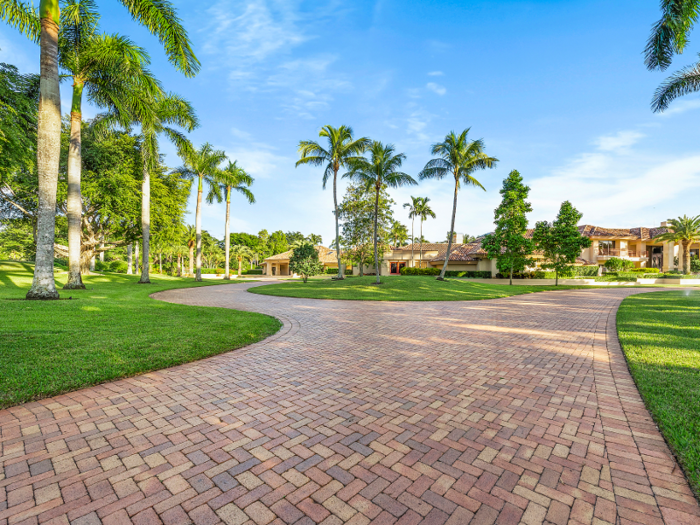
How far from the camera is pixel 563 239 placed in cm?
2503

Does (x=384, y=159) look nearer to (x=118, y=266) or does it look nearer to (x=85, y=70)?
(x=85, y=70)

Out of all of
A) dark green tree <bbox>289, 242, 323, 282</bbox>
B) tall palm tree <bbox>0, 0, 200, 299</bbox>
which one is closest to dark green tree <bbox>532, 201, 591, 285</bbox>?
dark green tree <bbox>289, 242, 323, 282</bbox>

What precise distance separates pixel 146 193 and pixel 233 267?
3733 centimetres

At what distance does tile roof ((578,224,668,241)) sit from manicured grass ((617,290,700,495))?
41994mm

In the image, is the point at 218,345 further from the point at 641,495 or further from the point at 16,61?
the point at 16,61

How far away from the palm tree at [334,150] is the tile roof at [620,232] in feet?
122

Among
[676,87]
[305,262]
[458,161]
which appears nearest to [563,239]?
[458,161]

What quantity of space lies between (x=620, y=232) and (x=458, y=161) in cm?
3680

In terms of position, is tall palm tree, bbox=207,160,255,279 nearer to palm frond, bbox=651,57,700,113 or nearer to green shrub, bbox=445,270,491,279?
green shrub, bbox=445,270,491,279

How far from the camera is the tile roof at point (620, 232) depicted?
43.5 meters

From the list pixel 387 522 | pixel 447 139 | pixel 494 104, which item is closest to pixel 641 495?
pixel 387 522

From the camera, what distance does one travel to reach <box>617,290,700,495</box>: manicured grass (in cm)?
279

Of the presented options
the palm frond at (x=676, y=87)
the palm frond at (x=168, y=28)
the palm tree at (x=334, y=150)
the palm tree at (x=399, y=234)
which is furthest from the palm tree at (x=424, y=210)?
the palm frond at (x=168, y=28)

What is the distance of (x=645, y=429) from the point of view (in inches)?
123
